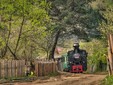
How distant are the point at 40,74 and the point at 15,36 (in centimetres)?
543

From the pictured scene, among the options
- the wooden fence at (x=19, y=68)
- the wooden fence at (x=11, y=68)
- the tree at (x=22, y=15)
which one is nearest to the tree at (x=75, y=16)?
the tree at (x=22, y=15)

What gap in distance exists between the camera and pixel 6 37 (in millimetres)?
30828

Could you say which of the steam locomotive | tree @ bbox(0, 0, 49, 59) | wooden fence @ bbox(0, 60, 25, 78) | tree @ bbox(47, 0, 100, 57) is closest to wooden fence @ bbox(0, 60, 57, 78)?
wooden fence @ bbox(0, 60, 25, 78)

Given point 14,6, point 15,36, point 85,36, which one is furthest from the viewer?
point 85,36

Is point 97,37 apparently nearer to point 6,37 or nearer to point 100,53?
point 100,53

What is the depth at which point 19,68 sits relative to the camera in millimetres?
28469

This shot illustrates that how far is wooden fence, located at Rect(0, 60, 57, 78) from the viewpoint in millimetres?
27328

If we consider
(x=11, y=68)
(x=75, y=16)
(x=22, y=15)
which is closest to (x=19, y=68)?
(x=11, y=68)

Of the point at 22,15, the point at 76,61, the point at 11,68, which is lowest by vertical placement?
the point at 11,68

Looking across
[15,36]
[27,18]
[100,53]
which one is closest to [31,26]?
[27,18]

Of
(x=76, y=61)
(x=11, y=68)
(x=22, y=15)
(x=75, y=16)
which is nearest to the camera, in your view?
(x=11, y=68)

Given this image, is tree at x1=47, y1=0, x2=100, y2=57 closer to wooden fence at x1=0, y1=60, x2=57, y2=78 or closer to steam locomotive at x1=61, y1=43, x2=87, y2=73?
steam locomotive at x1=61, y1=43, x2=87, y2=73

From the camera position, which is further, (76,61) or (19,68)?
(76,61)

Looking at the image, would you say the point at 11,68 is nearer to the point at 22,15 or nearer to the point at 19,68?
the point at 19,68
